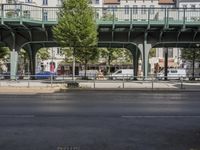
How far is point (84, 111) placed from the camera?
15.1 m

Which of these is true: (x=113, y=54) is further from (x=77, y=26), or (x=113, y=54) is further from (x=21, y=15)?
(x=77, y=26)

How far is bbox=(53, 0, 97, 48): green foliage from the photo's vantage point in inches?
1387

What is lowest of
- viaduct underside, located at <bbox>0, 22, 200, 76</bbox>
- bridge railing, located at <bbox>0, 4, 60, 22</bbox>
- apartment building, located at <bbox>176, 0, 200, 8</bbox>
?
viaduct underside, located at <bbox>0, 22, 200, 76</bbox>

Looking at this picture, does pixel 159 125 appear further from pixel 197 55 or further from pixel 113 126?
pixel 197 55

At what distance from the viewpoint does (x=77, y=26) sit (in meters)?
35.4

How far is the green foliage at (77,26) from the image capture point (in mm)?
35225

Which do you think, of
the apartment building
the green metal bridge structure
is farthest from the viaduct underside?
the apartment building

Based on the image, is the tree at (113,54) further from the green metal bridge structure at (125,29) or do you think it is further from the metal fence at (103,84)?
the metal fence at (103,84)

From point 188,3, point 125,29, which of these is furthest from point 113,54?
point 125,29

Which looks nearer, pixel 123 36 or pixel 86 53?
pixel 123 36

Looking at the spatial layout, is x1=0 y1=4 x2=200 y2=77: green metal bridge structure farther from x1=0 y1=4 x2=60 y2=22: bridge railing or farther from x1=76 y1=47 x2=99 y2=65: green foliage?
x1=76 y1=47 x2=99 y2=65: green foliage

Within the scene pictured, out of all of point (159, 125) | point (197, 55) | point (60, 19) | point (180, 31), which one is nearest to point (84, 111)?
point (159, 125)

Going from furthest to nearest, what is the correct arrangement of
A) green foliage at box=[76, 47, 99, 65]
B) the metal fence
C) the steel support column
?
the steel support column
green foliage at box=[76, 47, 99, 65]
the metal fence

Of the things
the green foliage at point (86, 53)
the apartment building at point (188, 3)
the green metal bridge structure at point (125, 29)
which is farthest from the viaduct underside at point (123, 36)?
the apartment building at point (188, 3)
